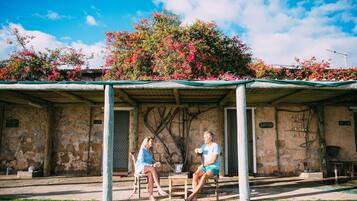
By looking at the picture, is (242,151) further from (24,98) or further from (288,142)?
(24,98)

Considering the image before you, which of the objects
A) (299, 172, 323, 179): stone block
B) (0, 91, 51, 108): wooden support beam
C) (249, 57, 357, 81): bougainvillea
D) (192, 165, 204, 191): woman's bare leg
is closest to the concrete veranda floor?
(192, 165, 204, 191): woman's bare leg

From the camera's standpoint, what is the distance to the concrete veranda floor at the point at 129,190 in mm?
5805

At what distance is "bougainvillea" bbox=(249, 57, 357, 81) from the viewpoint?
10.8 metres

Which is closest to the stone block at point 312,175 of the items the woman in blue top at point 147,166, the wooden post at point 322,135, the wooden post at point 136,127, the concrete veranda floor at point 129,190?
the wooden post at point 322,135

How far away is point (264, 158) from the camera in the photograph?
947 cm

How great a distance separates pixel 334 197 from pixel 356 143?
494 centimetres

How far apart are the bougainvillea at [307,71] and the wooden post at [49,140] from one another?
790 cm

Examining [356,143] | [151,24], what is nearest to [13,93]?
[151,24]

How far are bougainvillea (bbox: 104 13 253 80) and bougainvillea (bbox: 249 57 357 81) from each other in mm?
585

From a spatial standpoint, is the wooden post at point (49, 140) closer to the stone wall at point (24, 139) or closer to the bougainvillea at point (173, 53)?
the stone wall at point (24, 139)

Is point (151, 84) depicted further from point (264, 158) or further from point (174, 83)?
point (264, 158)

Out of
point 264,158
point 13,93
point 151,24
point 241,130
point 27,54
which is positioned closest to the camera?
point 241,130

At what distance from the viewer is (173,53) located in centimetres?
1007

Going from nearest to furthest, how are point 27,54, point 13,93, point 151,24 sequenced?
point 13,93 < point 27,54 < point 151,24
